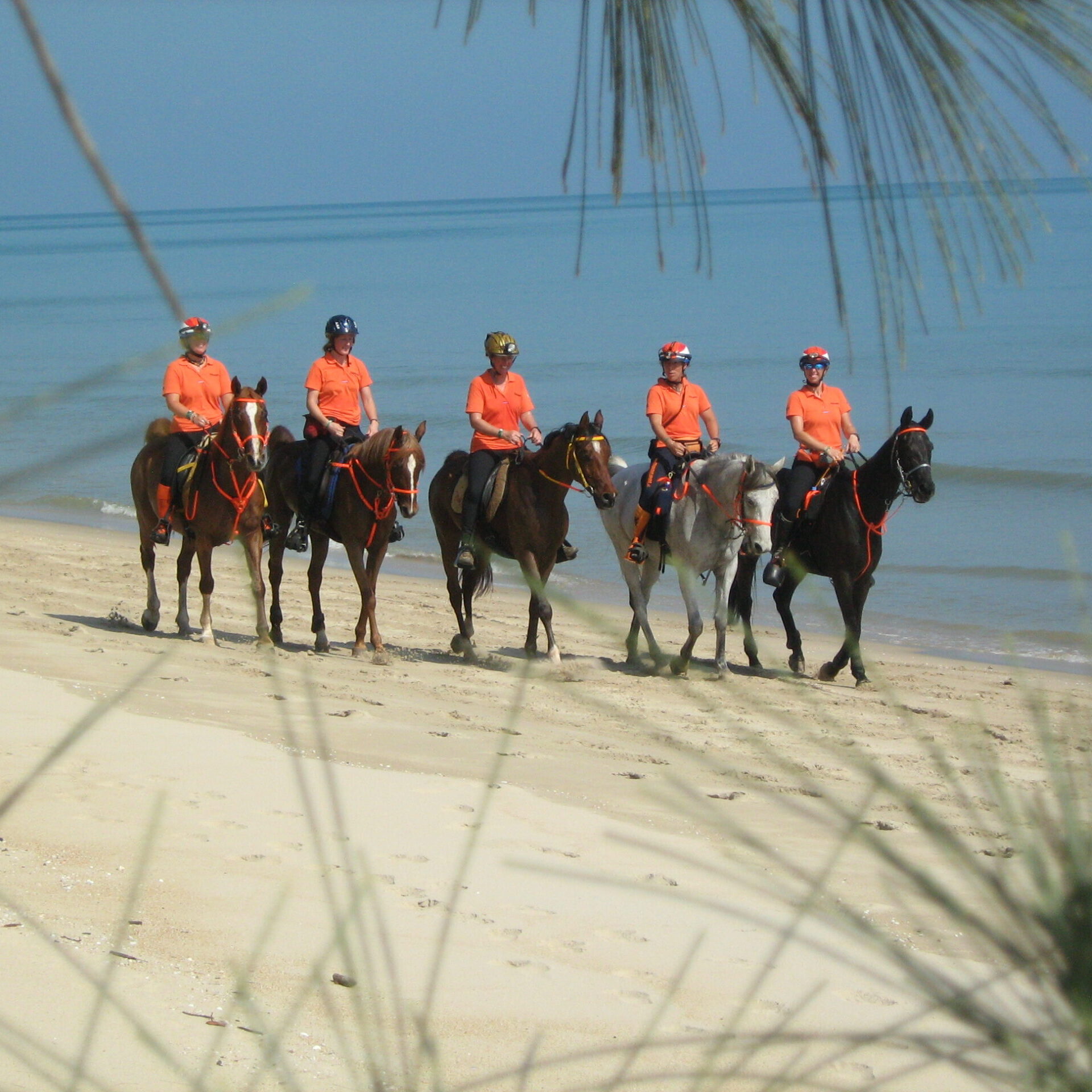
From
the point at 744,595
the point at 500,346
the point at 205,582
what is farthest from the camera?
the point at 744,595

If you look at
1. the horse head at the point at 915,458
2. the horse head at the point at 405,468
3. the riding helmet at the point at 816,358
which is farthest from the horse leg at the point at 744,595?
the horse head at the point at 405,468

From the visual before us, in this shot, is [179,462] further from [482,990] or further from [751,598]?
[482,990]

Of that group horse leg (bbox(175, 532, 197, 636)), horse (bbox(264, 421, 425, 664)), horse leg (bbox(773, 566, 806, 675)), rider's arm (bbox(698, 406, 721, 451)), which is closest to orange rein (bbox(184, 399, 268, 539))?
horse leg (bbox(175, 532, 197, 636))

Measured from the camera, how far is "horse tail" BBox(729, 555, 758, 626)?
37.4 feet

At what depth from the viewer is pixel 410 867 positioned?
5.50 metres

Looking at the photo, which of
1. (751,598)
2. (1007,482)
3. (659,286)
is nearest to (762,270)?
(659,286)

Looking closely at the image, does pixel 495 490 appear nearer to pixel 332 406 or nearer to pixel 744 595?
pixel 332 406

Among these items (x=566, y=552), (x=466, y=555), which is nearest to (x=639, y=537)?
(x=566, y=552)

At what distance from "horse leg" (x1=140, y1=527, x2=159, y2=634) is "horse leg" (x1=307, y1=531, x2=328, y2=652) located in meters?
1.23

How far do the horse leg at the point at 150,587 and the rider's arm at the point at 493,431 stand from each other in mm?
2791

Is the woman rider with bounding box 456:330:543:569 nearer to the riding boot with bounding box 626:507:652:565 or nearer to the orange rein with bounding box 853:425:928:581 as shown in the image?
the riding boot with bounding box 626:507:652:565

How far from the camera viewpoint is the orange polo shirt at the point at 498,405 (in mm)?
10781

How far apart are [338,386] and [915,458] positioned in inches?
175

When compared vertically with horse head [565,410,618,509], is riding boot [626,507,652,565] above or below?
below
